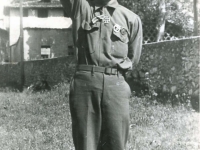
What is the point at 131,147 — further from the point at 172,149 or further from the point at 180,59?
the point at 180,59

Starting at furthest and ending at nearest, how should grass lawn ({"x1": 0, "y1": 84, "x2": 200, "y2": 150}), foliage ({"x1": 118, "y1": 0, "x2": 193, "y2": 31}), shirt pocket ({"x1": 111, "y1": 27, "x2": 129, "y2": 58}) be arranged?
foliage ({"x1": 118, "y1": 0, "x2": 193, "y2": 31}), grass lawn ({"x1": 0, "y1": 84, "x2": 200, "y2": 150}), shirt pocket ({"x1": 111, "y1": 27, "x2": 129, "y2": 58})

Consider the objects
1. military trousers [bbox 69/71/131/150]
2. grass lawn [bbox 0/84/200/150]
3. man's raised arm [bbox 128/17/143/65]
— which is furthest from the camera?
grass lawn [bbox 0/84/200/150]

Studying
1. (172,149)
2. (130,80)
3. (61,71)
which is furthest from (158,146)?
(61,71)

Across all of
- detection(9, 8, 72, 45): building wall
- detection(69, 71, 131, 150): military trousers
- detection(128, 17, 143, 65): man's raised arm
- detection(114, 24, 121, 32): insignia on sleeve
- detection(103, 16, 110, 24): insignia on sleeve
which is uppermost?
detection(103, 16, 110, 24): insignia on sleeve

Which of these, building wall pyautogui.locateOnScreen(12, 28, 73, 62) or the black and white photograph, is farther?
building wall pyautogui.locateOnScreen(12, 28, 73, 62)

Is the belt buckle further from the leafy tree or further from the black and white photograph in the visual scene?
the leafy tree

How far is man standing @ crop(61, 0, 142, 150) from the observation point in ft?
8.81

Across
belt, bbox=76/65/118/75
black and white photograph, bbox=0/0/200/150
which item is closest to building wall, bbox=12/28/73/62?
black and white photograph, bbox=0/0/200/150

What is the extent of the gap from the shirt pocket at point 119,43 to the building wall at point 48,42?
966 inches

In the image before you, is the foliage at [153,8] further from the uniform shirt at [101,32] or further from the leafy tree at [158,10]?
the uniform shirt at [101,32]

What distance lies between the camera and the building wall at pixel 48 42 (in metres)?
27.2

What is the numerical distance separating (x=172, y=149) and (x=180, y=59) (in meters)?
3.68

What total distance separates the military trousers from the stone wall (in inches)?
203

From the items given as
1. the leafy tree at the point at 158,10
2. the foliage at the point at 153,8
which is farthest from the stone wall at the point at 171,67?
the foliage at the point at 153,8
